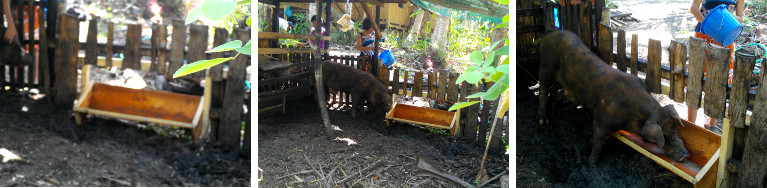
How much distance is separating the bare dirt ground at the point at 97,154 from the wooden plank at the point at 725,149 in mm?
1999

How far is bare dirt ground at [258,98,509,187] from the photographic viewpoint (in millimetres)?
1713

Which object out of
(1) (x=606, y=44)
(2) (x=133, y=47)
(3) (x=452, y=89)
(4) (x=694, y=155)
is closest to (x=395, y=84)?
(3) (x=452, y=89)

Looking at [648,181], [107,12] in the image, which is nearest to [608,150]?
[648,181]

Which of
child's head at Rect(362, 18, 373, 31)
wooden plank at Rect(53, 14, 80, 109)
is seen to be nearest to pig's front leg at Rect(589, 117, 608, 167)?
child's head at Rect(362, 18, 373, 31)

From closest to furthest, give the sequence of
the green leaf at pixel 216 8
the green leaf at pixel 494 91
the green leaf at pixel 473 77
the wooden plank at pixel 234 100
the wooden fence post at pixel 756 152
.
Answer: the green leaf at pixel 216 8 → the green leaf at pixel 473 77 → the green leaf at pixel 494 91 → the wooden fence post at pixel 756 152 → the wooden plank at pixel 234 100

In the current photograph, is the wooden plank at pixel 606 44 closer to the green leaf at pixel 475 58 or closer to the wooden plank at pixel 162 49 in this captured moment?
the green leaf at pixel 475 58

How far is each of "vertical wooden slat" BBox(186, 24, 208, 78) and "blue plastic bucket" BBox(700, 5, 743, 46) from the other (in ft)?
6.88

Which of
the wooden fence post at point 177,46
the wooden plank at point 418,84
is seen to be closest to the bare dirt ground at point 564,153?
the wooden plank at point 418,84

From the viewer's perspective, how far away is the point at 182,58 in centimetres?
232

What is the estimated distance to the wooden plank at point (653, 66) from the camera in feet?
5.76

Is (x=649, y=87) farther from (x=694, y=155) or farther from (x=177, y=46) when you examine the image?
(x=177, y=46)

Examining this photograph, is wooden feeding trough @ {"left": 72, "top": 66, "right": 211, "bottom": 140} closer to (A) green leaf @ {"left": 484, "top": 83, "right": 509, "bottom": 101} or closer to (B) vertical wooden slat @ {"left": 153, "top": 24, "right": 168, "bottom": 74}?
(B) vertical wooden slat @ {"left": 153, "top": 24, "right": 168, "bottom": 74}

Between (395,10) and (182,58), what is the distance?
1.21 m

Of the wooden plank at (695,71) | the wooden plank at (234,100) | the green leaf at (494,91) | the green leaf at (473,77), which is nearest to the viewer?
the green leaf at (473,77)
